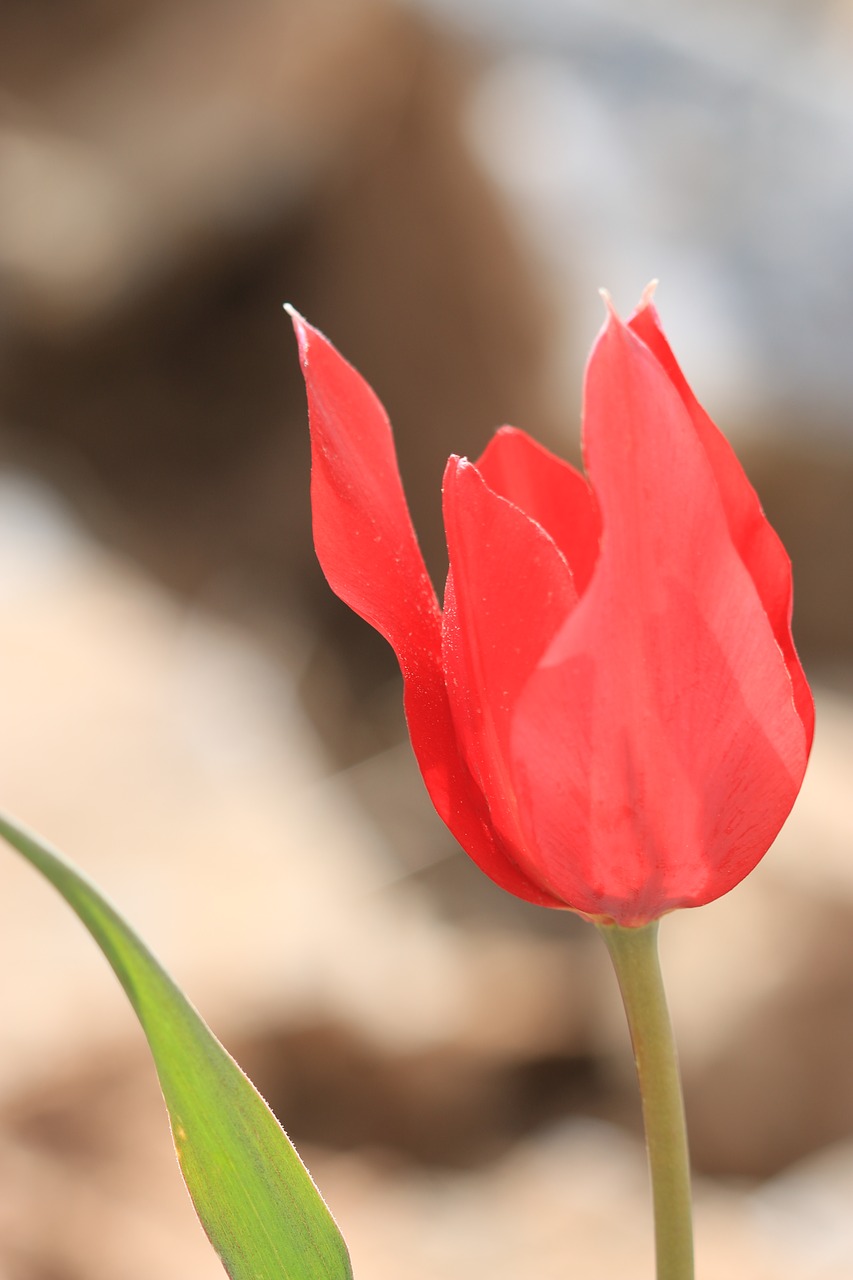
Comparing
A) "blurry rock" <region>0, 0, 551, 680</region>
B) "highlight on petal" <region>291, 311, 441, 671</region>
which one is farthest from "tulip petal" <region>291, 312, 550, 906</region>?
"blurry rock" <region>0, 0, 551, 680</region>

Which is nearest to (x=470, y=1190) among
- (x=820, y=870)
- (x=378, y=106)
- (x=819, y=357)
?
(x=820, y=870)

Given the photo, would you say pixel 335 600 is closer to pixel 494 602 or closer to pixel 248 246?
pixel 248 246

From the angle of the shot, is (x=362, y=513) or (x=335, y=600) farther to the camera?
(x=335, y=600)

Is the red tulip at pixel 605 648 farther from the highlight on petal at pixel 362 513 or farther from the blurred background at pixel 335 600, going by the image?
the blurred background at pixel 335 600

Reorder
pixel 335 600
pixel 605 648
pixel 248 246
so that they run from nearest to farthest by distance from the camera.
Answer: pixel 605 648
pixel 335 600
pixel 248 246

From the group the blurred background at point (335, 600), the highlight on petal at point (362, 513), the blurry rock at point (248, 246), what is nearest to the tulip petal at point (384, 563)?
the highlight on petal at point (362, 513)

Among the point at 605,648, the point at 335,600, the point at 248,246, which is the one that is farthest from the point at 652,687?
the point at 248,246
